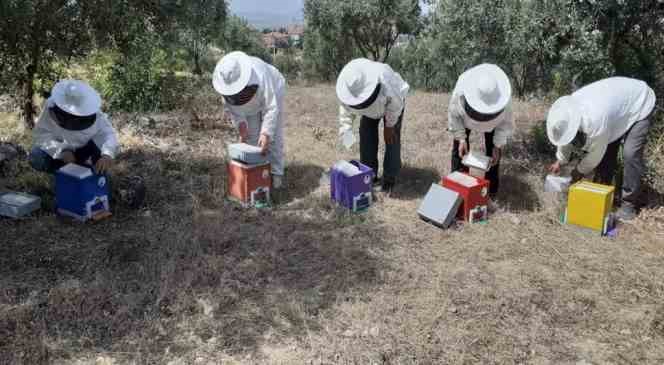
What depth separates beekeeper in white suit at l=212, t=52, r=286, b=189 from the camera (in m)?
4.90

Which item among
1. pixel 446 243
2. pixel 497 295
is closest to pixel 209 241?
pixel 446 243

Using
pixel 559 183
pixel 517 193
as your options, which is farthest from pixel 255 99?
pixel 559 183

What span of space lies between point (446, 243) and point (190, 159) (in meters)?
3.35

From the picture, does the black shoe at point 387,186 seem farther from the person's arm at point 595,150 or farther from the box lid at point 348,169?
the person's arm at point 595,150

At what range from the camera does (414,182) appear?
5.91 m

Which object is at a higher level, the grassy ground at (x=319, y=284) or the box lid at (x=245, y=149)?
the box lid at (x=245, y=149)

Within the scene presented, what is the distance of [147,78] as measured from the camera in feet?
26.5

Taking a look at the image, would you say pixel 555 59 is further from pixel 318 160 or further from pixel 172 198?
pixel 172 198

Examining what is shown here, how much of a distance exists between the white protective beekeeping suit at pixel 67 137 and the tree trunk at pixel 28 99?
5.15ft

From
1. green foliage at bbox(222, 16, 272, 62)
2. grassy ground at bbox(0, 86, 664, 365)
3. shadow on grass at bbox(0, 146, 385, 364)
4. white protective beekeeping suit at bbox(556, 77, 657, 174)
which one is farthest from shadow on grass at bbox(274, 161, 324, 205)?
green foliage at bbox(222, 16, 272, 62)

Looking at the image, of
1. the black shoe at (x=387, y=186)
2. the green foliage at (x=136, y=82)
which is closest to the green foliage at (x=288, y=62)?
the green foliage at (x=136, y=82)

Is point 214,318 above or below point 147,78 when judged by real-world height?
below

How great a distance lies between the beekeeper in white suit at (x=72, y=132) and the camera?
4496 mm

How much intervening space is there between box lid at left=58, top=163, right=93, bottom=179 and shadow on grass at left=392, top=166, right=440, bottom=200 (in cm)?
292
